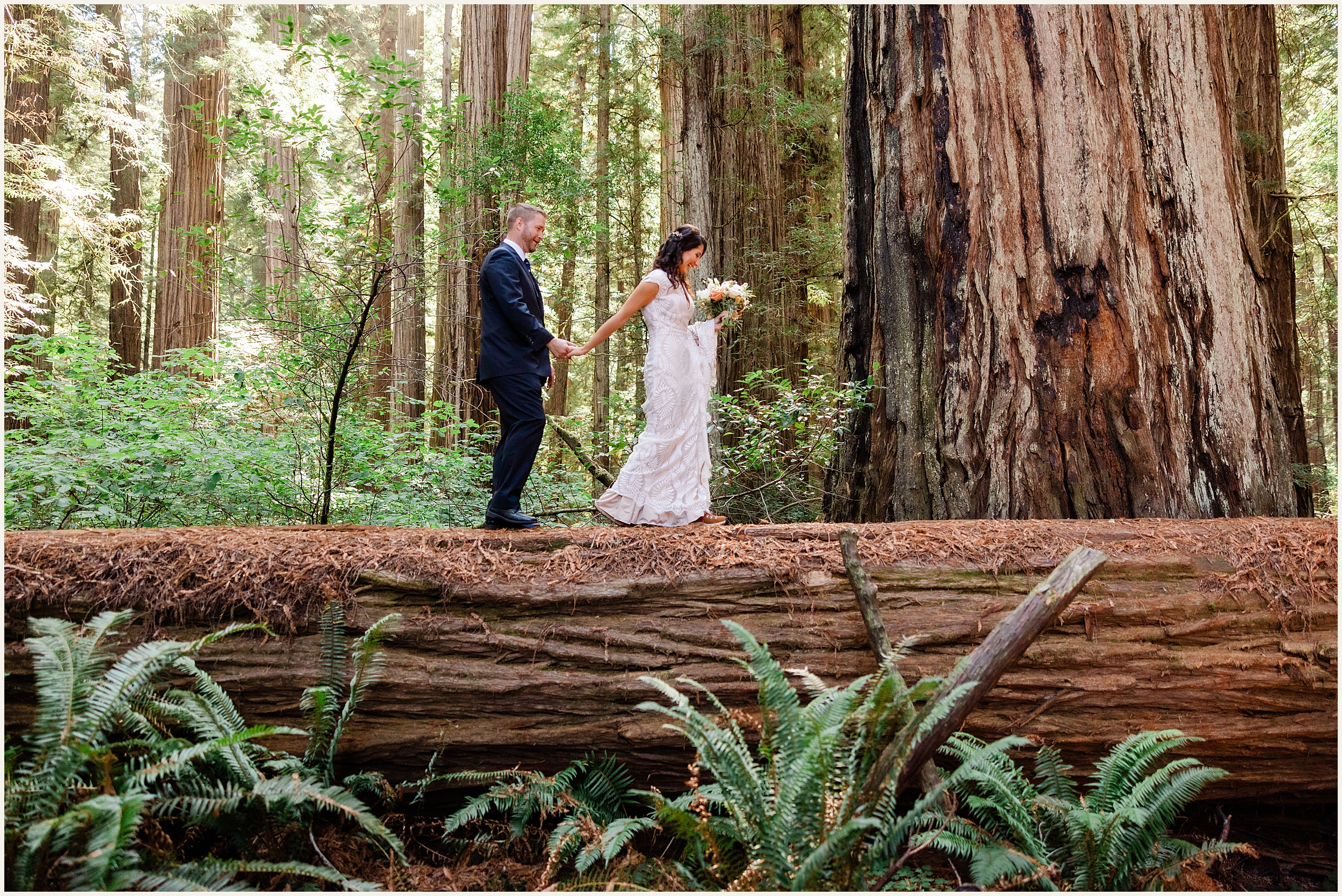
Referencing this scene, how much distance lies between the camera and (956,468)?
503 cm

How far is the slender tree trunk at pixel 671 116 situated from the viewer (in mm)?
10758

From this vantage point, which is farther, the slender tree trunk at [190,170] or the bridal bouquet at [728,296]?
the slender tree trunk at [190,170]

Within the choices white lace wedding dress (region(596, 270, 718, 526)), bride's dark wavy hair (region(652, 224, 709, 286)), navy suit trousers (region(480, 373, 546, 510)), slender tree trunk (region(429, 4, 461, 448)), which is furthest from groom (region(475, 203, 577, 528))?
slender tree trunk (region(429, 4, 461, 448))

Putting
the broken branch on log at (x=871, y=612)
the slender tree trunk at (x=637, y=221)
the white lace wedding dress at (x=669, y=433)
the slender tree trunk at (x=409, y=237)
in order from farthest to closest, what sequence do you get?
1. the slender tree trunk at (x=637, y=221)
2. the slender tree trunk at (x=409, y=237)
3. the white lace wedding dress at (x=669, y=433)
4. the broken branch on log at (x=871, y=612)

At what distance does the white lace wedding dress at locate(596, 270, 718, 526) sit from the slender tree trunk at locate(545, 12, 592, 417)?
5.79 metres

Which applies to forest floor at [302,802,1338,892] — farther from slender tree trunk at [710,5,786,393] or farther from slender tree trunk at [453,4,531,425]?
slender tree trunk at [453,4,531,425]

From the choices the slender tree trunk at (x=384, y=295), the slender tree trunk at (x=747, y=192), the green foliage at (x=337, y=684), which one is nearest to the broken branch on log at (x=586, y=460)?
the slender tree trunk at (x=384, y=295)

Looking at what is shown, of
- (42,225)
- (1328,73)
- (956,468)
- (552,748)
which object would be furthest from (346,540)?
(42,225)

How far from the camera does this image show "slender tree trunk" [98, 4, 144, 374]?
11828 millimetres

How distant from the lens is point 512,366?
15.9 feet

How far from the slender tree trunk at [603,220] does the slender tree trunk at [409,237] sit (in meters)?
2.77

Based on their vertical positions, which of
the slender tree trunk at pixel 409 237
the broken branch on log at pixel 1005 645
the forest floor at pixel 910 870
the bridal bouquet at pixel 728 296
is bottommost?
the forest floor at pixel 910 870

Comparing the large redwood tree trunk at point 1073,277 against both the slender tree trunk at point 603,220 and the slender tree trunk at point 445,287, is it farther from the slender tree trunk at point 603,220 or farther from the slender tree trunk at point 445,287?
the slender tree trunk at point 603,220

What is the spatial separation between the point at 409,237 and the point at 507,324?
667 centimetres
